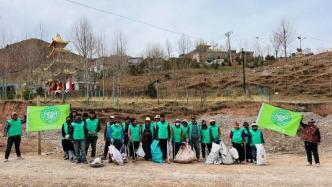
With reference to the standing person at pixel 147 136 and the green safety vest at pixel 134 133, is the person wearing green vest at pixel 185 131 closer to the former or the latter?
the standing person at pixel 147 136

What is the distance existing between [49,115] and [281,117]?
9.56m

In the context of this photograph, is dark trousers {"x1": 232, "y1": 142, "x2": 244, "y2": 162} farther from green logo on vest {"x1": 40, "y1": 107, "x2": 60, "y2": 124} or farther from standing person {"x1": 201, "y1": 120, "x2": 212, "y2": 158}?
green logo on vest {"x1": 40, "y1": 107, "x2": 60, "y2": 124}

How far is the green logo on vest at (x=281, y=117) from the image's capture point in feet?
63.5

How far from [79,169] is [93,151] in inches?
113

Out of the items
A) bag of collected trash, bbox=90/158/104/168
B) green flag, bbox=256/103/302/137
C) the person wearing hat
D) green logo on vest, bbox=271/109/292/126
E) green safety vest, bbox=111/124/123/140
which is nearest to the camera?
bag of collected trash, bbox=90/158/104/168

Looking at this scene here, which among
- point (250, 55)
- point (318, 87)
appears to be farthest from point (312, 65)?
point (250, 55)

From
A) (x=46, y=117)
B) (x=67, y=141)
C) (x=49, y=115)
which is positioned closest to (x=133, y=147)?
(x=67, y=141)

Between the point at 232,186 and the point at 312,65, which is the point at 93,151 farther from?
the point at 312,65

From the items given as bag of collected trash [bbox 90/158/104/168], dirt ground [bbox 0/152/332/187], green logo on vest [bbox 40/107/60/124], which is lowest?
dirt ground [bbox 0/152/332/187]

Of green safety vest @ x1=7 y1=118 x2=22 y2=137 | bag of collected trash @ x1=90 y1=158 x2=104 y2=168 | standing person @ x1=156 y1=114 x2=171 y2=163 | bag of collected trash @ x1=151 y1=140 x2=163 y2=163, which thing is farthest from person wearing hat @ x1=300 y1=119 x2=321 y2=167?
green safety vest @ x1=7 y1=118 x2=22 y2=137

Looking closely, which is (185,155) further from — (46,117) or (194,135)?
(46,117)

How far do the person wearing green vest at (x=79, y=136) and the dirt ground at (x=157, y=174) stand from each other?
1.52 ft

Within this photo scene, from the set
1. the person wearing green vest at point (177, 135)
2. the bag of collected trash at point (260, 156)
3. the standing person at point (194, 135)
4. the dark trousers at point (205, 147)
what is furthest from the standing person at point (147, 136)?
the bag of collected trash at point (260, 156)

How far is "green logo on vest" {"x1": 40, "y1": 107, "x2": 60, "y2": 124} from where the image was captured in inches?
775
